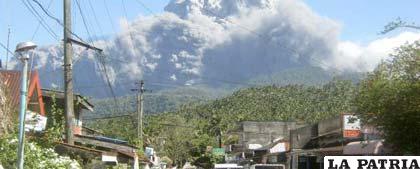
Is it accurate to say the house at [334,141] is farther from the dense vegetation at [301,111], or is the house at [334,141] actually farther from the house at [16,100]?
the house at [16,100]

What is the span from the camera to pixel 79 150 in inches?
915

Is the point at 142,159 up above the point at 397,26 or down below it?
below

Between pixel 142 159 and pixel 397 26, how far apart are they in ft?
69.9

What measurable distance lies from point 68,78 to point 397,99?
1072 cm

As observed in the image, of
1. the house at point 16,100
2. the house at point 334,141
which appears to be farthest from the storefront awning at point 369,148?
the house at point 16,100

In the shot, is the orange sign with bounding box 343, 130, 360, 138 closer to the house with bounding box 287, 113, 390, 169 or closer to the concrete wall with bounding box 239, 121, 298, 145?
the house with bounding box 287, 113, 390, 169

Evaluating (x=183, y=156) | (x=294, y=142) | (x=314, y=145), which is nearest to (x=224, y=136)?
(x=183, y=156)

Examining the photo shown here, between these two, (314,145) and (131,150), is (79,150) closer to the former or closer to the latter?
(131,150)

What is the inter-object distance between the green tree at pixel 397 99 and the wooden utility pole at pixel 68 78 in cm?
1033

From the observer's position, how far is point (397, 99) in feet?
81.0

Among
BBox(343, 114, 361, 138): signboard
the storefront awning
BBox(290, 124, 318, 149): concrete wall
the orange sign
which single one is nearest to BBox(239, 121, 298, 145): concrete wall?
BBox(290, 124, 318, 149): concrete wall

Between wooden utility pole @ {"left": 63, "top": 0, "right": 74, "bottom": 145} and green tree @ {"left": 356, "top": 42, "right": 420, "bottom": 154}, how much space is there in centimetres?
1033

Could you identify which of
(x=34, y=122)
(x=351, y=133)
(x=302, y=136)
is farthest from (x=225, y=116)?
(x=34, y=122)

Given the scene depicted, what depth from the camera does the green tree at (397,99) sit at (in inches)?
941
